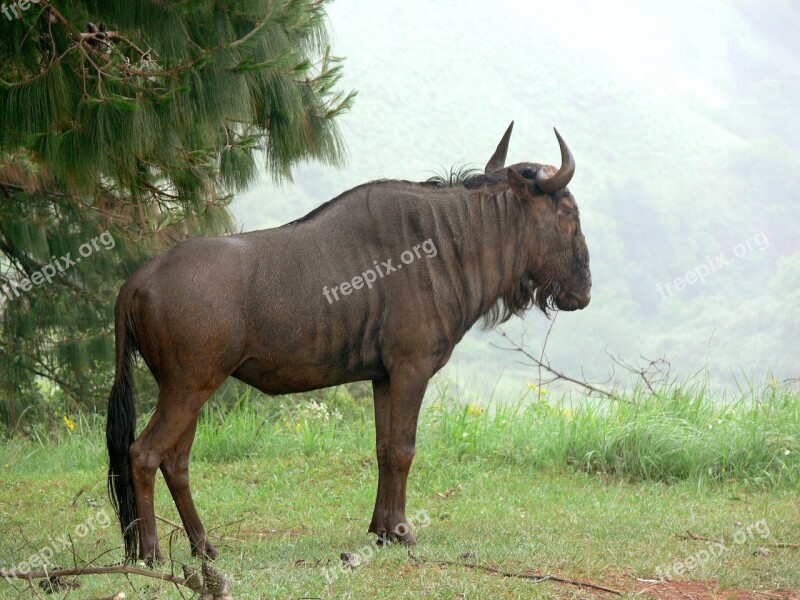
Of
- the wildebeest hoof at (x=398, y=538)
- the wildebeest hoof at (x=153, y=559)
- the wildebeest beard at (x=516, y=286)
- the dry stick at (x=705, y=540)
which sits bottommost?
the dry stick at (x=705, y=540)

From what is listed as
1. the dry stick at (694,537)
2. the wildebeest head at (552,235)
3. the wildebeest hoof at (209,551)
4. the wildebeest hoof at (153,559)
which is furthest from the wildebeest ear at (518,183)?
the wildebeest hoof at (153,559)

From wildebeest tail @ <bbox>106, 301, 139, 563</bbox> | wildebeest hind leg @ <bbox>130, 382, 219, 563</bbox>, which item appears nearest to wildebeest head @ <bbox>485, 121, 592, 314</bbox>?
wildebeest hind leg @ <bbox>130, 382, 219, 563</bbox>

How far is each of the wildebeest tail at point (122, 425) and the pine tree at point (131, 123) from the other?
3.58ft

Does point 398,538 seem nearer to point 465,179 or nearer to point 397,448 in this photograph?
point 397,448

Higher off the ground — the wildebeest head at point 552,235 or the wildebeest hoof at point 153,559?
the wildebeest head at point 552,235

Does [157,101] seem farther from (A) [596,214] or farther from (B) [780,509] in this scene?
(A) [596,214]

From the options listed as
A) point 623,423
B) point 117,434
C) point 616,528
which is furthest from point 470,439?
point 117,434

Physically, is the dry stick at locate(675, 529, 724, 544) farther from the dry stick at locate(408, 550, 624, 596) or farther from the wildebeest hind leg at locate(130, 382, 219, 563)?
the wildebeest hind leg at locate(130, 382, 219, 563)

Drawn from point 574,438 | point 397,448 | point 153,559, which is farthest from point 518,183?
point 574,438

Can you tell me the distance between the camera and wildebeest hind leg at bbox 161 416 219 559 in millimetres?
5355

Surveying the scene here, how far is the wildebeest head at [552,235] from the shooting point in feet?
19.5

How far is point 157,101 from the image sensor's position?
561 cm

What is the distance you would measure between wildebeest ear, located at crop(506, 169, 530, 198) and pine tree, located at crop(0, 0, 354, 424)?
1537 mm

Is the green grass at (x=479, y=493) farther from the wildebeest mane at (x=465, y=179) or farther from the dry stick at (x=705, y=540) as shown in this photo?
the wildebeest mane at (x=465, y=179)
